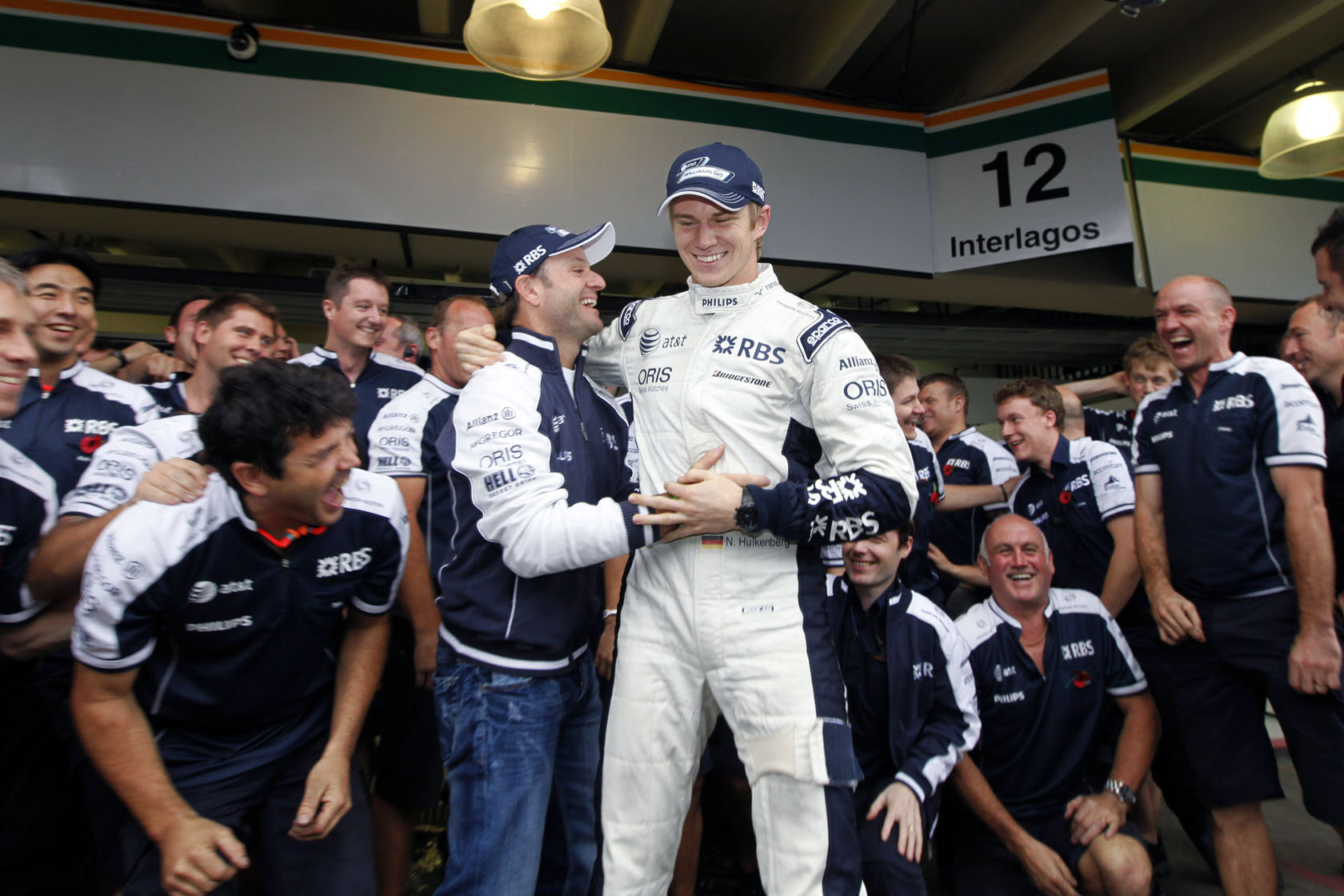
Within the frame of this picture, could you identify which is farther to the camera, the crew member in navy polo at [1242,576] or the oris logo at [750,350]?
the crew member in navy polo at [1242,576]

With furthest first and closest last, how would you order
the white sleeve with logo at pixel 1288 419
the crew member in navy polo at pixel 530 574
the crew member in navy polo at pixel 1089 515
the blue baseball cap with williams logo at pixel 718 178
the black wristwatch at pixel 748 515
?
the crew member in navy polo at pixel 1089 515
the white sleeve with logo at pixel 1288 419
the blue baseball cap with williams logo at pixel 718 178
the crew member in navy polo at pixel 530 574
the black wristwatch at pixel 748 515

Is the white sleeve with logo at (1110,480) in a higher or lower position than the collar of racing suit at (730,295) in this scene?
lower

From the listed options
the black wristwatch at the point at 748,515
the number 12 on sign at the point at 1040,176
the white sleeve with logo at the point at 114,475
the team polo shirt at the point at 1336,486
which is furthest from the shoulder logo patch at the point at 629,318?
the number 12 on sign at the point at 1040,176

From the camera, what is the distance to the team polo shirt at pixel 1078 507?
11.6 feet

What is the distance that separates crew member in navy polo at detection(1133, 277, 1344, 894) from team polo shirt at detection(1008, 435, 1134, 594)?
2.33 feet

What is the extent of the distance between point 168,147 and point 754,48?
11.1 ft

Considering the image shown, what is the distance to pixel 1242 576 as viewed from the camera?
2580mm

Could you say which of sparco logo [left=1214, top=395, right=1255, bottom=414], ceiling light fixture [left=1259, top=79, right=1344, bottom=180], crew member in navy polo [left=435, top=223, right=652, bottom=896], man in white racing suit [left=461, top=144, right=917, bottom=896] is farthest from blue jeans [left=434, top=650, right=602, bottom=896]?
ceiling light fixture [left=1259, top=79, right=1344, bottom=180]

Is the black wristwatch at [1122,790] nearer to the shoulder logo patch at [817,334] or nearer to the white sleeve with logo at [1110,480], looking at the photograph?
the white sleeve with logo at [1110,480]

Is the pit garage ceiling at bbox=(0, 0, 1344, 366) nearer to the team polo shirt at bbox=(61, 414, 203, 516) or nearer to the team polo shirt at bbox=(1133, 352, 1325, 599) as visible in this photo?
the team polo shirt at bbox=(61, 414, 203, 516)

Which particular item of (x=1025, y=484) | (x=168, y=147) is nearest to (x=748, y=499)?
(x=1025, y=484)

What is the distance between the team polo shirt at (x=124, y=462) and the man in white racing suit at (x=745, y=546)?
1230 millimetres

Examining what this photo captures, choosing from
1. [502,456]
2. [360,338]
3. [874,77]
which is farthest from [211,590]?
[874,77]

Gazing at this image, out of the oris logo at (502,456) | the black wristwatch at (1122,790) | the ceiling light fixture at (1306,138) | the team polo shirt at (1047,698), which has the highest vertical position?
the ceiling light fixture at (1306,138)
